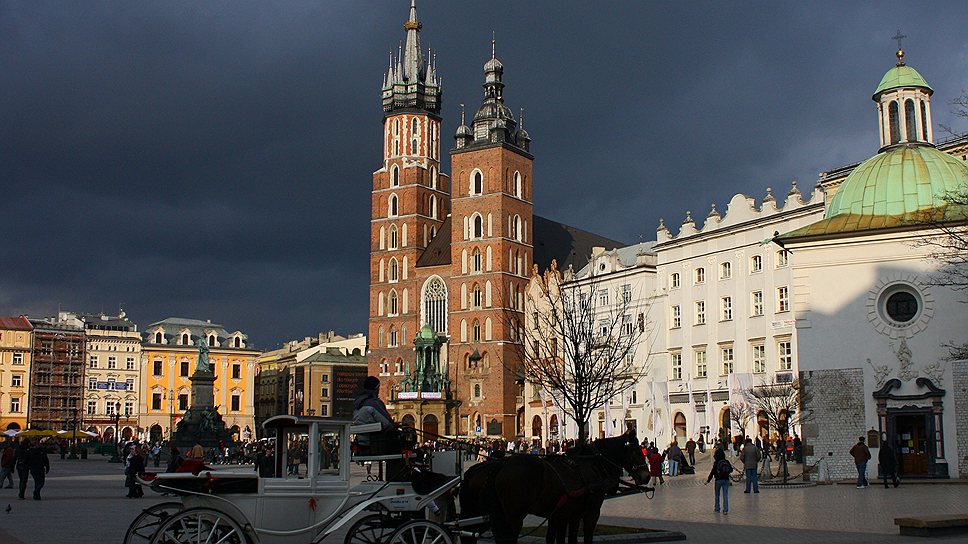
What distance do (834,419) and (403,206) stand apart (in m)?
67.3

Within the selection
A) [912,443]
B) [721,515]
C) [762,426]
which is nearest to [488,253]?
[762,426]

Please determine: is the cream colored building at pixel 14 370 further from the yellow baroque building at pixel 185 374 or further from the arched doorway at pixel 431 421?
the arched doorway at pixel 431 421

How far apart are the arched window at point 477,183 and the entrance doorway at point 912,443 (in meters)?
60.7

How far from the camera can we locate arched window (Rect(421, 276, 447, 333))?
91.6m

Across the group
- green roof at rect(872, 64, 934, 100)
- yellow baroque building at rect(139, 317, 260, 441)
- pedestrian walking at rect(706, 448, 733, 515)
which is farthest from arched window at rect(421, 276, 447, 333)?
pedestrian walking at rect(706, 448, 733, 515)

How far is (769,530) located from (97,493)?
770 inches

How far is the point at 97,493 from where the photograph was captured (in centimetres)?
2922

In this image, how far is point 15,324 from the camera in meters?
109

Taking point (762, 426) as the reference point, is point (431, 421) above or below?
above

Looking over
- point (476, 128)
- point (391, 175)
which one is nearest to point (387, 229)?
point (391, 175)

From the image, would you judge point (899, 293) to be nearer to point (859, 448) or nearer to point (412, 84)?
point (859, 448)

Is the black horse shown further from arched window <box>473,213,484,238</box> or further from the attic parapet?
arched window <box>473,213,484,238</box>

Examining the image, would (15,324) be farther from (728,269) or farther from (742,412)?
(742,412)

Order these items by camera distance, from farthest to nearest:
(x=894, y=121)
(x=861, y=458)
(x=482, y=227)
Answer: (x=482, y=227)
(x=894, y=121)
(x=861, y=458)
